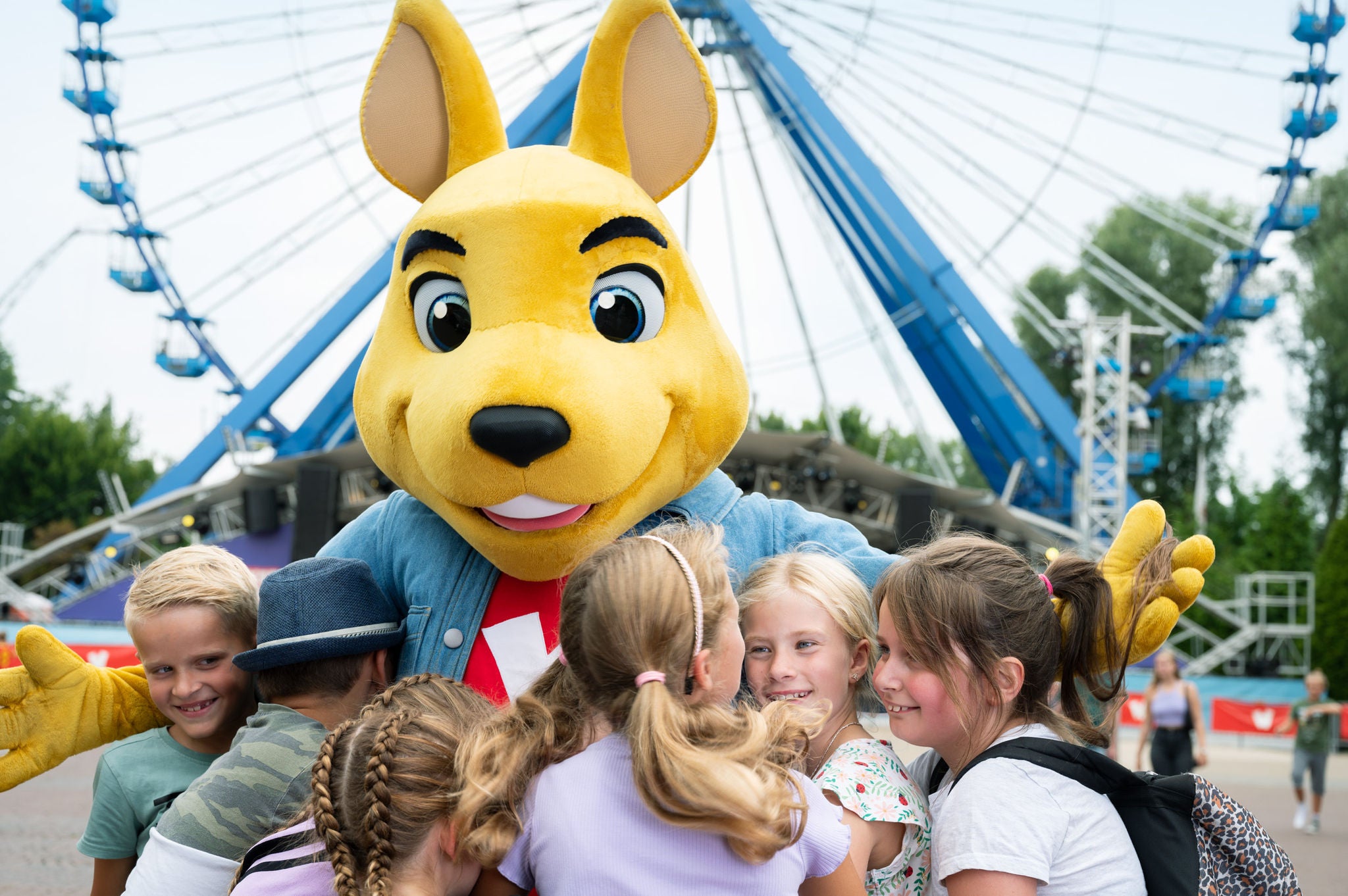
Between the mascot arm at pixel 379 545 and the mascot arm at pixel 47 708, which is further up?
the mascot arm at pixel 379 545

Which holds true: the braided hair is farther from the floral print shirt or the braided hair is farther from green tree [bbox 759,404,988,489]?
green tree [bbox 759,404,988,489]

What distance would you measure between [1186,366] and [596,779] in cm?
1834

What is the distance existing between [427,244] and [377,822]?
3.56 feet

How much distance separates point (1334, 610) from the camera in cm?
1605

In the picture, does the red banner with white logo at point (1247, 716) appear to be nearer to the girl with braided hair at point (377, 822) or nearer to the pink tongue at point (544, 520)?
the pink tongue at point (544, 520)

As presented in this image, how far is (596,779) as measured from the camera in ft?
4.72

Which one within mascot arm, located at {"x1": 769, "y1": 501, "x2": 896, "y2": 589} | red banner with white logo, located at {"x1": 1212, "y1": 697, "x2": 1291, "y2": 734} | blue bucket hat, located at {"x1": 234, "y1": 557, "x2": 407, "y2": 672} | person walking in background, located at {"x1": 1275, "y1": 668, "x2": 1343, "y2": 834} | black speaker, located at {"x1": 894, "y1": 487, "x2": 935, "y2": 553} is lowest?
red banner with white logo, located at {"x1": 1212, "y1": 697, "x2": 1291, "y2": 734}

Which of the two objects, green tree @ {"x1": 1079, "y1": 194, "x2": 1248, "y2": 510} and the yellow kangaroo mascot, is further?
green tree @ {"x1": 1079, "y1": 194, "x2": 1248, "y2": 510}

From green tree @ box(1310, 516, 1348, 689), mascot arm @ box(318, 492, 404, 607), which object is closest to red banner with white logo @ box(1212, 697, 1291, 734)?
green tree @ box(1310, 516, 1348, 689)

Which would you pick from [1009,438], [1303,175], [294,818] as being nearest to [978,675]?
[294,818]

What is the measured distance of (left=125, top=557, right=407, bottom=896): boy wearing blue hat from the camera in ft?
5.49

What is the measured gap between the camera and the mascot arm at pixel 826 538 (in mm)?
2219

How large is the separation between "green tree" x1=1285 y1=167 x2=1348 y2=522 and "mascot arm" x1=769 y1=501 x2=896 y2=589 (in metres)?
24.0

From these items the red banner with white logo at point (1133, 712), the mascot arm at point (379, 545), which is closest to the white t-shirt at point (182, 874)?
the mascot arm at point (379, 545)
